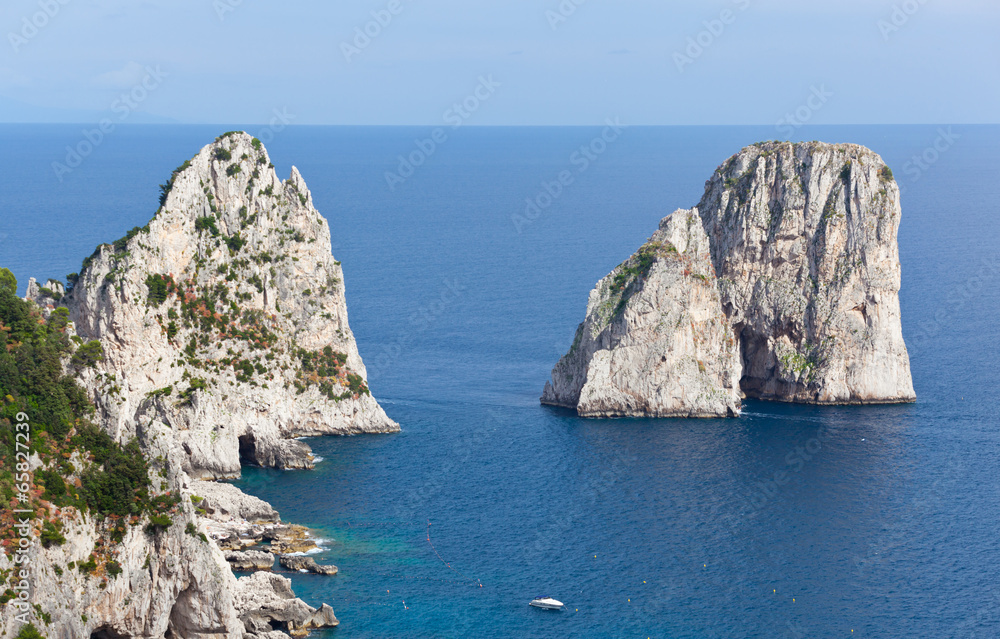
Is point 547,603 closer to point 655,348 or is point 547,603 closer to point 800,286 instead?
point 655,348

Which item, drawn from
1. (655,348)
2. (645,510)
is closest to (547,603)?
(645,510)

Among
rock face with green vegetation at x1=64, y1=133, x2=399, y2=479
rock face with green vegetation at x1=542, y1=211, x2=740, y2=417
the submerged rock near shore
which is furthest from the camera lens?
rock face with green vegetation at x1=542, y1=211, x2=740, y2=417

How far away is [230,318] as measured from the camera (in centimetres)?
10525

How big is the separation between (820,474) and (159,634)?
6308 cm

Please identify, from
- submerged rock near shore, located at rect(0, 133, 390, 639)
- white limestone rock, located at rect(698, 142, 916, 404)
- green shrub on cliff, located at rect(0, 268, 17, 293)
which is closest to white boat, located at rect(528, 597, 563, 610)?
submerged rock near shore, located at rect(0, 133, 390, 639)

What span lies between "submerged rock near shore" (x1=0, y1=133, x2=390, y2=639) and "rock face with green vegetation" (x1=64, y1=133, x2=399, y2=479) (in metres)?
0.15

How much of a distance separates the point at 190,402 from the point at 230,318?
10.9 m

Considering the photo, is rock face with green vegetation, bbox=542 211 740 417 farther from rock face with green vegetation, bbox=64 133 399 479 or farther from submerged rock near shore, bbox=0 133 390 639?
rock face with green vegetation, bbox=64 133 399 479

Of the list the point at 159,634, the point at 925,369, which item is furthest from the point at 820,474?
the point at 159,634

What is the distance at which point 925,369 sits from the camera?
136m

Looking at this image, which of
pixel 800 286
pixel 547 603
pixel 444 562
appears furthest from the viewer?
pixel 800 286

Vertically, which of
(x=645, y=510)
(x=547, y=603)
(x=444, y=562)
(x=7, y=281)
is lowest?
(x=547, y=603)

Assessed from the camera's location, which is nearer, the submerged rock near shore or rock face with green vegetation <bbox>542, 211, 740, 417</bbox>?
the submerged rock near shore

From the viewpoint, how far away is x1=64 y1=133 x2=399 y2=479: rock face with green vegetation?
96.7m
